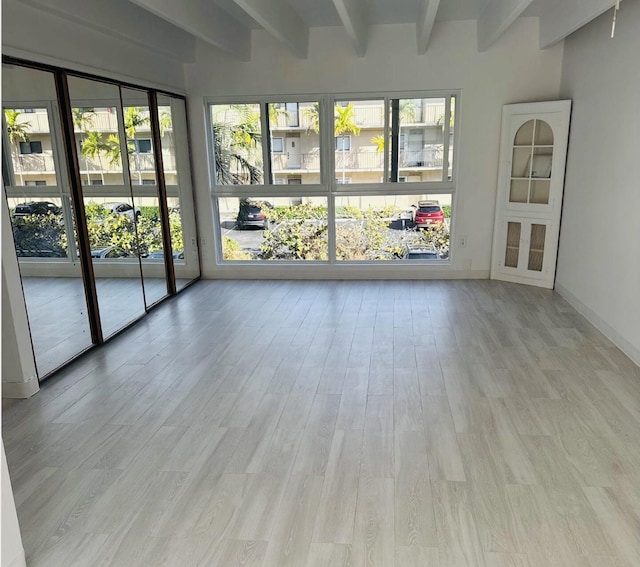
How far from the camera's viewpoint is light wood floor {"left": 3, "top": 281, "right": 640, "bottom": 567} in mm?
2105

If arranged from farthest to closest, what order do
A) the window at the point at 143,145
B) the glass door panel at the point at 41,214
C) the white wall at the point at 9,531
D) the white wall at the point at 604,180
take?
the window at the point at 143,145, the white wall at the point at 604,180, the glass door panel at the point at 41,214, the white wall at the point at 9,531

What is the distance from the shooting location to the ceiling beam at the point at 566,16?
3664 mm

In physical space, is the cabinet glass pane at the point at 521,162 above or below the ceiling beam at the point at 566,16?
below

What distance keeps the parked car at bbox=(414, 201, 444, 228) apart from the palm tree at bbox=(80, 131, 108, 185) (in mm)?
3460

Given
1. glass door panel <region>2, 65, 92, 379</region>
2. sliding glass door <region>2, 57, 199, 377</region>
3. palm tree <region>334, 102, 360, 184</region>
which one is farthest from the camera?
palm tree <region>334, 102, 360, 184</region>

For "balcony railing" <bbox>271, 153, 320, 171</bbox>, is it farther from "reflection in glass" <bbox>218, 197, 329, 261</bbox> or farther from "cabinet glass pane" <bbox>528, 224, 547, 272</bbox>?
"cabinet glass pane" <bbox>528, 224, 547, 272</bbox>

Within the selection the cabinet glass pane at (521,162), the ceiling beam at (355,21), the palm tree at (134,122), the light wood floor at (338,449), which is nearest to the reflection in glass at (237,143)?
the palm tree at (134,122)

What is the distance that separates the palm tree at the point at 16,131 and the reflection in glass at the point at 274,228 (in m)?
2.90

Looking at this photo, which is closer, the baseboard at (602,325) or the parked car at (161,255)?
the baseboard at (602,325)

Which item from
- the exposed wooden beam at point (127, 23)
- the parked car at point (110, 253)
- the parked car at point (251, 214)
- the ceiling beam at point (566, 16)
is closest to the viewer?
the exposed wooden beam at point (127, 23)

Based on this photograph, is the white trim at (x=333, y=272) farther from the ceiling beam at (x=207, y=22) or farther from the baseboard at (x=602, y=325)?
the ceiling beam at (x=207, y=22)

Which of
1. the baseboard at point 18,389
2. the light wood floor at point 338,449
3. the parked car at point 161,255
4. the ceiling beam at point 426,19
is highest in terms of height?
the ceiling beam at point 426,19

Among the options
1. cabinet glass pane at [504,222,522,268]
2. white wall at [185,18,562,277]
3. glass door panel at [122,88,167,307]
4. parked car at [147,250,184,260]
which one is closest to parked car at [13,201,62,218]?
glass door panel at [122,88,167,307]

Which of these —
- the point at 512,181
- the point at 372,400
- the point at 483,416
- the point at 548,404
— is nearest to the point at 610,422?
the point at 548,404
